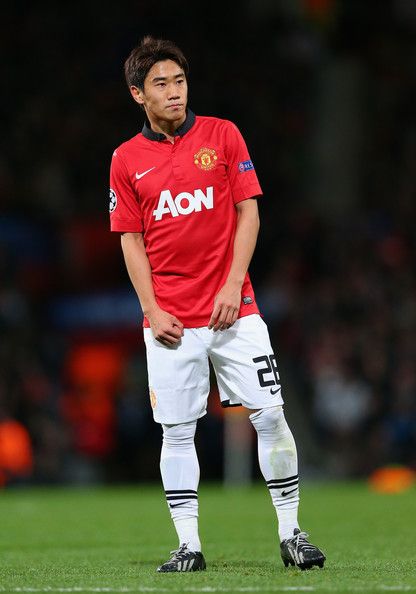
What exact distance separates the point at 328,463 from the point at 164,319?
12.4m

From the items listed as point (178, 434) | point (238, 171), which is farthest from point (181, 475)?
point (238, 171)

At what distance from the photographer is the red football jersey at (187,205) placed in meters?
6.73

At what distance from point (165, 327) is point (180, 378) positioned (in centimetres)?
27

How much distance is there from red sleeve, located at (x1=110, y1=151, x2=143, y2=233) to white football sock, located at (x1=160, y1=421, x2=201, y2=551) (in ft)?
3.39

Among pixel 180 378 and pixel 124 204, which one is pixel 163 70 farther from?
pixel 180 378

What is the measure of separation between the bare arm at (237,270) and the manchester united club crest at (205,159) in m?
0.25

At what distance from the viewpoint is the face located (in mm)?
6672

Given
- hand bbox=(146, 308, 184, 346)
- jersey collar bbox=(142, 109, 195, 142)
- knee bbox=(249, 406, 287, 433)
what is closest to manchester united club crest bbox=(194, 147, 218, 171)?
→ jersey collar bbox=(142, 109, 195, 142)

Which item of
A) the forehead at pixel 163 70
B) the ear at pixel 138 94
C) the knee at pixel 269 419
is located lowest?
the knee at pixel 269 419

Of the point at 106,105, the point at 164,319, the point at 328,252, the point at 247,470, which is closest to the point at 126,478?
the point at 247,470

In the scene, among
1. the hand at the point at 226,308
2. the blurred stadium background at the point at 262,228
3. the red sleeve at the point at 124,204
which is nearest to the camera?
the hand at the point at 226,308

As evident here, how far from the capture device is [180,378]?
6699 mm

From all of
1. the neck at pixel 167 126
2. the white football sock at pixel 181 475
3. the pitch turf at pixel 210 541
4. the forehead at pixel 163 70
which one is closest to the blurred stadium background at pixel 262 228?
the pitch turf at pixel 210 541

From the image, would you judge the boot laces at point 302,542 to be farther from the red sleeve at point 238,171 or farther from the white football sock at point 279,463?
the red sleeve at point 238,171
